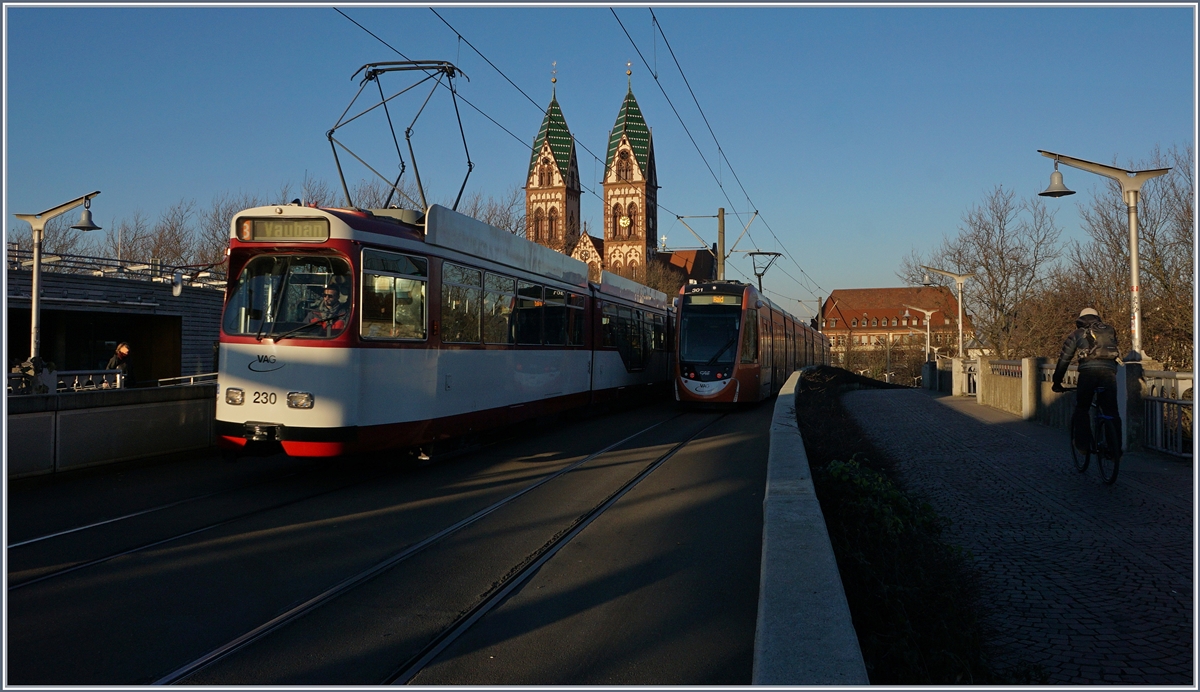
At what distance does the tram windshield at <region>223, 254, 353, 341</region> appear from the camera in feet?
29.6

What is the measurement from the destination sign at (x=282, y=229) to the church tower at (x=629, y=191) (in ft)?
306

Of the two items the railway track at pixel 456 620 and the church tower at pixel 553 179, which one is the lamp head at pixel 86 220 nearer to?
the railway track at pixel 456 620

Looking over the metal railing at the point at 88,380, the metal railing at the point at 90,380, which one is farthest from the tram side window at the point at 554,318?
the metal railing at the point at 90,380

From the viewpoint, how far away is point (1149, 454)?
11320 mm

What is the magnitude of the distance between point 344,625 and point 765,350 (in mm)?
19524

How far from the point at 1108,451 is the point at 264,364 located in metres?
8.70

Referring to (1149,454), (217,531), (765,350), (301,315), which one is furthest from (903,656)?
(765,350)

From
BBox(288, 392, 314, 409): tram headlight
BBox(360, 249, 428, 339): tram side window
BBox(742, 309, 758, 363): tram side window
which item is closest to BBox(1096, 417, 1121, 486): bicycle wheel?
BBox(360, 249, 428, 339): tram side window

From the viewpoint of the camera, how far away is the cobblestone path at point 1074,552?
173 inches

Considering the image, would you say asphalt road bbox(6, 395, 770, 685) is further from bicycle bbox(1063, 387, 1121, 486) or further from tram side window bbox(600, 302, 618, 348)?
tram side window bbox(600, 302, 618, 348)

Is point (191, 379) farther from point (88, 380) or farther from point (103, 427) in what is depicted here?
point (103, 427)

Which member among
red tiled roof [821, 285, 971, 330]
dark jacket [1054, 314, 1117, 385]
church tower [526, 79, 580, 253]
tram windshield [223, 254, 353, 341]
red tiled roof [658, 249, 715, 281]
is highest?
church tower [526, 79, 580, 253]

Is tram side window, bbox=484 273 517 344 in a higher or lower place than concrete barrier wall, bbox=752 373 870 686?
higher

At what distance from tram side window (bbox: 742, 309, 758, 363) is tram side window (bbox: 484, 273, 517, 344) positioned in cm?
913
